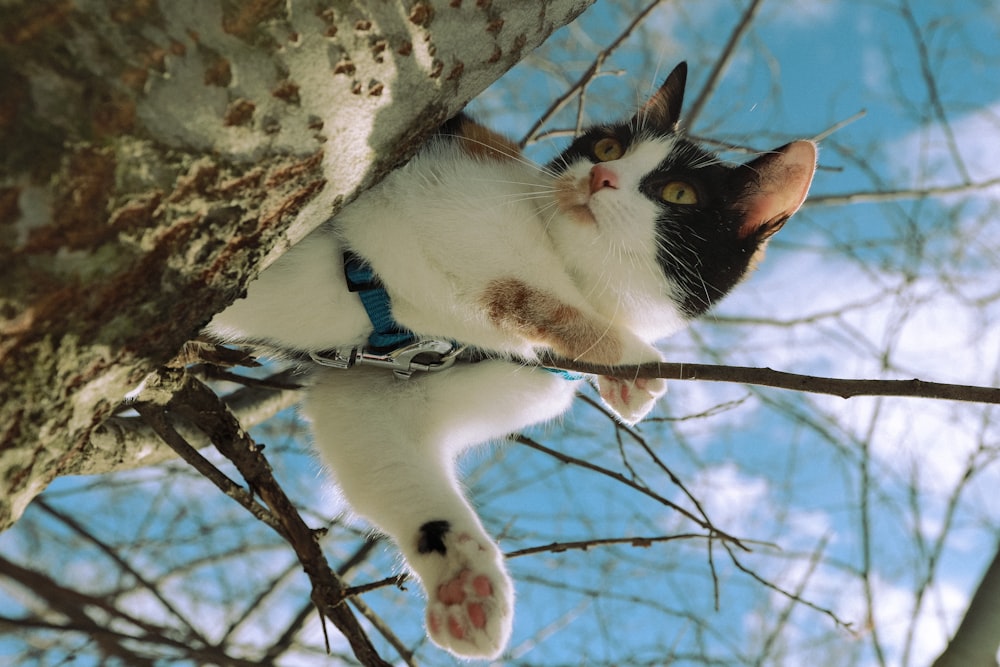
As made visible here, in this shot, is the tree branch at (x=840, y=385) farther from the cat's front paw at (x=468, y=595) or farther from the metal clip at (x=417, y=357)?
the metal clip at (x=417, y=357)

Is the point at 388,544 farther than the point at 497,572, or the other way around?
the point at 388,544

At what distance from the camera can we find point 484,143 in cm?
200

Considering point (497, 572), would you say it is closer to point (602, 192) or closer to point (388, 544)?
point (388, 544)

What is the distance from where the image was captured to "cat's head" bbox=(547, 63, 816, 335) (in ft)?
6.21

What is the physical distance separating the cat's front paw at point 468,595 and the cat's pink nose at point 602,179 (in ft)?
3.03

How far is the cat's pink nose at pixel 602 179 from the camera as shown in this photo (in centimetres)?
189

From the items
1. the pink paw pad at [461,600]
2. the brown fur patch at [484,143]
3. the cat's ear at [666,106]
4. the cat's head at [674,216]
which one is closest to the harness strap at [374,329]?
the cat's head at [674,216]

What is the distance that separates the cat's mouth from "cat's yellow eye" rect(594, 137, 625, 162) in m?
0.26

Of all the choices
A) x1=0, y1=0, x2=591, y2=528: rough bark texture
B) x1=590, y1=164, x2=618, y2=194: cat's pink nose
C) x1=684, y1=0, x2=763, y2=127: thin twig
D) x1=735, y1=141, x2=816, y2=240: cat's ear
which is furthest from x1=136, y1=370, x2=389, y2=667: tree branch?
x1=684, y1=0, x2=763, y2=127: thin twig

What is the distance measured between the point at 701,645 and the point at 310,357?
2.21 meters

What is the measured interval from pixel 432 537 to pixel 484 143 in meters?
1.05

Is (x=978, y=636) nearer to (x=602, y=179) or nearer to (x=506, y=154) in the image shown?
(x=602, y=179)

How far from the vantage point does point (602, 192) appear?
188cm

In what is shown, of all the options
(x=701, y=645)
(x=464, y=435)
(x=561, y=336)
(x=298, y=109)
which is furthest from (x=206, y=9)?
(x=701, y=645)
